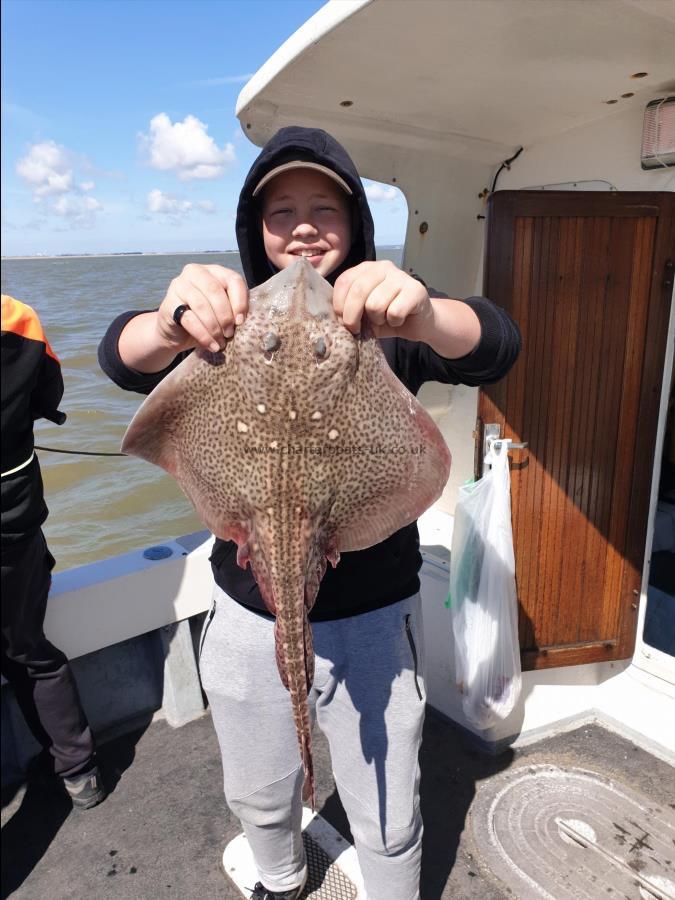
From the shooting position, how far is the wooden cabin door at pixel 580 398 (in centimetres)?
338

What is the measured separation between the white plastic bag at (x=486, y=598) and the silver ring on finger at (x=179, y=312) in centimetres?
219

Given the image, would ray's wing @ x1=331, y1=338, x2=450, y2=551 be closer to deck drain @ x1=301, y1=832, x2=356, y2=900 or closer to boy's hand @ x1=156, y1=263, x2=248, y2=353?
boy's hand @ x1=156, y1=263, x2=248, y2=353

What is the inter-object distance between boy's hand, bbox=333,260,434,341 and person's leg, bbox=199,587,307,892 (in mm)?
1084

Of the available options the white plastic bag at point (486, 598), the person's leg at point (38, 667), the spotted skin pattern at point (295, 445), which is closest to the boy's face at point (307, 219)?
the spotted skin pattern at point (295, 445)

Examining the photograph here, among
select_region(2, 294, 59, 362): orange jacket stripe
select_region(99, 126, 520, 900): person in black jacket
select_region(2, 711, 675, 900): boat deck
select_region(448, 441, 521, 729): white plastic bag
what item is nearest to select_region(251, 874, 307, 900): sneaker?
select_region(2, 711, 675, 900): boat deck

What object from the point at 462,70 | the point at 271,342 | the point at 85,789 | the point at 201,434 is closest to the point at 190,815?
the point at 85,789

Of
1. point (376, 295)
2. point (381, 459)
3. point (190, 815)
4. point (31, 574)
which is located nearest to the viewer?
point (376, 295)

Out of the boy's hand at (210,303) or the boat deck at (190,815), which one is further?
the boat deck at (190,815)

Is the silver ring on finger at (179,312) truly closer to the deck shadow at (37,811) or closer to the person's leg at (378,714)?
the person's leg at (378,714)

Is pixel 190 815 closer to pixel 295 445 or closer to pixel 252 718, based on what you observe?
pixel 252 718

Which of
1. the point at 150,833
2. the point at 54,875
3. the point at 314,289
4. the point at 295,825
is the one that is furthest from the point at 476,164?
the point at 54,875

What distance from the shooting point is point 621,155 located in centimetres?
361

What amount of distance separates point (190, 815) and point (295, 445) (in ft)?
8.56

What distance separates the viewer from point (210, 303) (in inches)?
62.3
